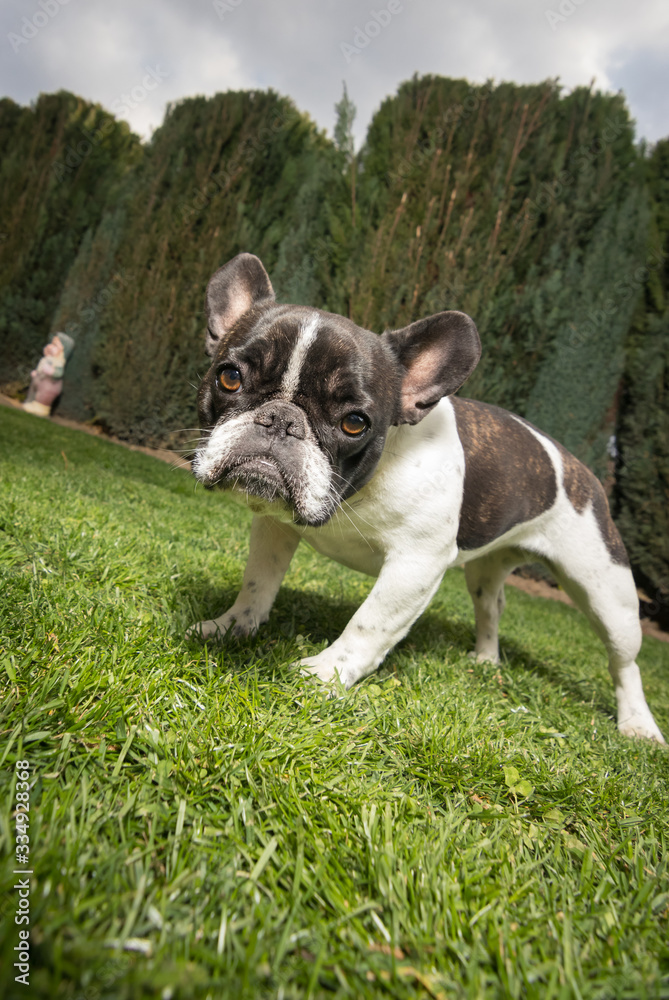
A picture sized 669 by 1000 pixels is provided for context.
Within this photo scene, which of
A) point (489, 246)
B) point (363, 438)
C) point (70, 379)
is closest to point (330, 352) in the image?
point (363, 438)

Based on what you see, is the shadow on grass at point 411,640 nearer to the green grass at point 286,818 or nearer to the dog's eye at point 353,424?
the green grass at point 286,818

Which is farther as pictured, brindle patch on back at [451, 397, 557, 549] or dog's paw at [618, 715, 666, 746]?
dog's paw at [618, 715, 666, 746]

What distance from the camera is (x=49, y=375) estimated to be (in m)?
12.8

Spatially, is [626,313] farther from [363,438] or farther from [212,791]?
[212,791]

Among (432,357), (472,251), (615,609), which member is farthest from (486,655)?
(472,251)

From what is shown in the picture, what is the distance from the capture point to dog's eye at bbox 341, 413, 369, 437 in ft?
8.15

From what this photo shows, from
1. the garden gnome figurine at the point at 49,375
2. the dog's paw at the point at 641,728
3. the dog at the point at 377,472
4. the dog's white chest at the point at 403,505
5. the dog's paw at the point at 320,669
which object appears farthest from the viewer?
the garden gnome figurine at the point at 49,375

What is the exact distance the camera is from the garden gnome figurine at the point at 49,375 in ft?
41.8

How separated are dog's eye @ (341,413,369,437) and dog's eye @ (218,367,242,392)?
19.0 inches

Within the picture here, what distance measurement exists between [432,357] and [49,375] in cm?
1216

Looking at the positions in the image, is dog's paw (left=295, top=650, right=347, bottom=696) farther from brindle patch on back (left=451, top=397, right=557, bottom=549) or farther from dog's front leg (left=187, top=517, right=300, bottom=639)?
brindle patch on back (left=451, top=397, right=557, bottom=549)

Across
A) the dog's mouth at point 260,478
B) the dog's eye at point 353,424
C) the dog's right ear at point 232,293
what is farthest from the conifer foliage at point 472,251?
the dog's mouth at point 260,478

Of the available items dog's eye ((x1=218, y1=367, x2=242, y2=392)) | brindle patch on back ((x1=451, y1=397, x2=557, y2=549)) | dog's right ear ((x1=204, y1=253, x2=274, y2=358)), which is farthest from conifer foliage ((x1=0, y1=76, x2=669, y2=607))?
dog's eye ((x1=218, y1=367, x2=242, y2=392))

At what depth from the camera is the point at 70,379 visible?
13.0 m
